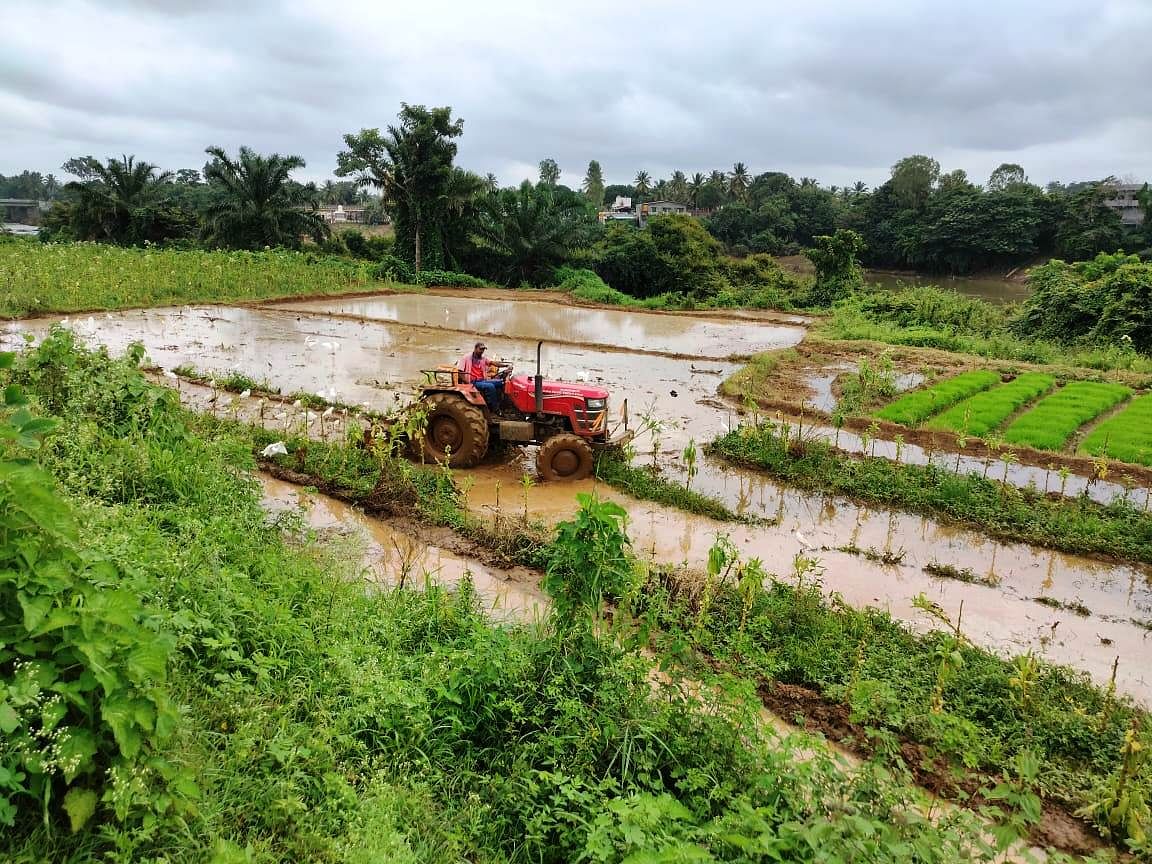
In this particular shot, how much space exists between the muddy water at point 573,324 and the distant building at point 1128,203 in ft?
111

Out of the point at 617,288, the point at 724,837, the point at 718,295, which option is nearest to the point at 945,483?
the point at 724,837

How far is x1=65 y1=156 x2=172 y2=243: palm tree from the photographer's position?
34812 millimetres

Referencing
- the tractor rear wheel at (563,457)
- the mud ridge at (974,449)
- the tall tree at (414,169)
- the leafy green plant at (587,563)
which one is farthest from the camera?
the tall tree at (414,169)

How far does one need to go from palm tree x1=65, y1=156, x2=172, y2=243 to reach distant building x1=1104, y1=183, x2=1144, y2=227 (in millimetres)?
53118

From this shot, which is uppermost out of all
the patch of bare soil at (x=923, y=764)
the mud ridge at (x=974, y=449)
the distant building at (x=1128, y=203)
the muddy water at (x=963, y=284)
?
the distant building at (x=1128, y=203)

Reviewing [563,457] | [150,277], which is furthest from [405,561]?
[150,277]

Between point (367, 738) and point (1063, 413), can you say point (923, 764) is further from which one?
point (1063, 413)

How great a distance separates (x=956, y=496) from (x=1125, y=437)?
15.1 feet

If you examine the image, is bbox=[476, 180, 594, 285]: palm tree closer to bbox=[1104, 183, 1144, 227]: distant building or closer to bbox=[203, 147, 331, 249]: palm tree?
bbox=[203, 147, 331, 249]: palm tree

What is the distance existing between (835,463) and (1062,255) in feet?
125

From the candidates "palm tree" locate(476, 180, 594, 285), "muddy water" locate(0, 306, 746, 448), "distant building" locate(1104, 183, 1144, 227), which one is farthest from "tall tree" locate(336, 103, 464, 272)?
"distant building" locate(1104, 183, 1144, 227)

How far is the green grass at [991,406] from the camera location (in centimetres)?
1151

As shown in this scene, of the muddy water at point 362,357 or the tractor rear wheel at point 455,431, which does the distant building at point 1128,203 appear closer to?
the muddy water at point 362,357

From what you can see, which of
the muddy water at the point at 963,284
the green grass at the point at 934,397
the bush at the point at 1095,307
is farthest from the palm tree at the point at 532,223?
the green grass at the point at 934,397
